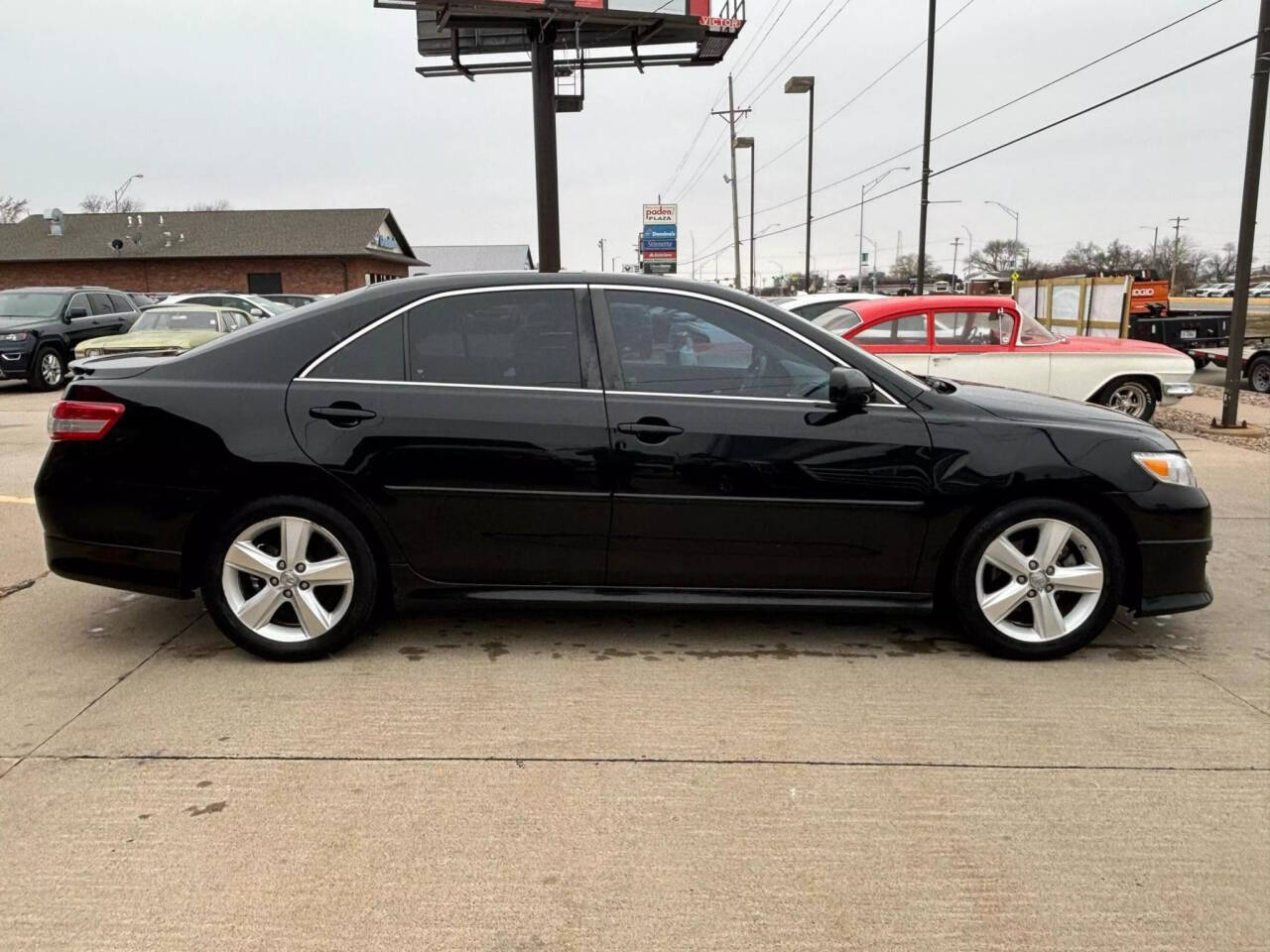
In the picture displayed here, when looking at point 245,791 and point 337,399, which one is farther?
point 337,399

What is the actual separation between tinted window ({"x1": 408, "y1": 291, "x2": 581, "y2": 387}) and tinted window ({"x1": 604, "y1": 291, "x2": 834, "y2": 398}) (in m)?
0.24

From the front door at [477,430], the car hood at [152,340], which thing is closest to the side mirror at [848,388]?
the front door at [477,430]

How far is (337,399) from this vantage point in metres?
3.95

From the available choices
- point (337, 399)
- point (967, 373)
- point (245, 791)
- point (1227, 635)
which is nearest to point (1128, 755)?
point (1227, 635)

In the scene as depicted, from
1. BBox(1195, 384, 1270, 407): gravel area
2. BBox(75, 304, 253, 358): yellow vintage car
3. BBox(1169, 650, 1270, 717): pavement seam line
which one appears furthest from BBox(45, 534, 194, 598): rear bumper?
BBox(1195, 384, 1270, 407): gravel area

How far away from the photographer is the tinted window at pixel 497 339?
4027mm

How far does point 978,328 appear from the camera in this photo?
1024 centimetres

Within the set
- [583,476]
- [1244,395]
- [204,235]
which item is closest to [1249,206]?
[1244,395]

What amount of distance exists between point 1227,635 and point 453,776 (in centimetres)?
370

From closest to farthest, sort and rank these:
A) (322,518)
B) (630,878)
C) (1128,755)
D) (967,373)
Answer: (630,878) < (1128,755) < (322,518) < (967,373)

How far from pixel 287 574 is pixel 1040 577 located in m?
3.18

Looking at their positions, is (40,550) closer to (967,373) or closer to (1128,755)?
(1128,755)

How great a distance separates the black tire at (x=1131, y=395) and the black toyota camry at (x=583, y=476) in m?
7.47

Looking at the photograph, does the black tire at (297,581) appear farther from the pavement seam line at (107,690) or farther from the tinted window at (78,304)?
the tinted window at (78,304)
